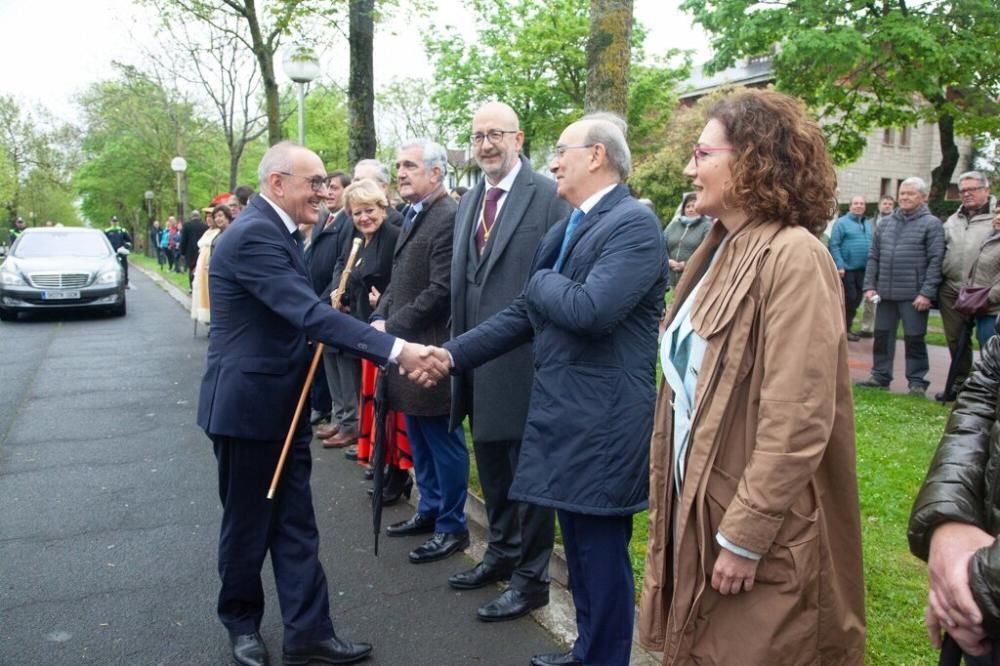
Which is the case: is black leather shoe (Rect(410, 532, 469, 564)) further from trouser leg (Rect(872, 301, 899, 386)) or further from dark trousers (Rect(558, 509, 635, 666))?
trouser leg (Rect(872, 301, 899, 386))

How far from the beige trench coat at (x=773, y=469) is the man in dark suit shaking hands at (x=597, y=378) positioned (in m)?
0.57

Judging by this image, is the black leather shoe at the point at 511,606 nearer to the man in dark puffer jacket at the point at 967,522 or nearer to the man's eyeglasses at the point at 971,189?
the man in dark puffer jacket at the point at 967,522

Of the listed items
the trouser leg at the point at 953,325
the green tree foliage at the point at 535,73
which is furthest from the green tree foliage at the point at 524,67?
the trouser leg at the point at 953,325

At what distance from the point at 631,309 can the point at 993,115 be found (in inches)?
696

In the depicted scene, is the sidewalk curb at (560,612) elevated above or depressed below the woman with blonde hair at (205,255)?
below

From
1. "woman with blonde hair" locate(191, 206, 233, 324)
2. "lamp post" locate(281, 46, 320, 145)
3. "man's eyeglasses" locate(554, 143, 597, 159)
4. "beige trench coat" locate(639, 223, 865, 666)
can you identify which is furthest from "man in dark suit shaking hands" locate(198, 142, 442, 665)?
"lamp post" locate(281, 46, 320, 145)

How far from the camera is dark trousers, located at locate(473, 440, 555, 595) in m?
3.91

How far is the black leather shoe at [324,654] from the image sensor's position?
353cm

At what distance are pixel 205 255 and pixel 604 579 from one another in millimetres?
10109

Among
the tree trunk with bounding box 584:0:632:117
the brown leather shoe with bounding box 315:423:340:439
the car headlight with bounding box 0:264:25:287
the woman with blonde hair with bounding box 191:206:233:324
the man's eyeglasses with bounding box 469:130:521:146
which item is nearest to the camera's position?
the man's eyeglasses with bounding box 469:130:521:146

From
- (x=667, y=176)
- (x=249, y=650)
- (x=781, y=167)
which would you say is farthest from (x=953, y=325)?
(x=667, y=176)

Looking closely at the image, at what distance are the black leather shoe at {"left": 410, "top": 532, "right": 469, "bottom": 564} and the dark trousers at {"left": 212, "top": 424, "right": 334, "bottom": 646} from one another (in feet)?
3.33

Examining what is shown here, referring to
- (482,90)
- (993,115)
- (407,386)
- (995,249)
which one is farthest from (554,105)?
(407,386)

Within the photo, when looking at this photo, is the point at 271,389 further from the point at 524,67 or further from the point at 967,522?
the point at 524,67
